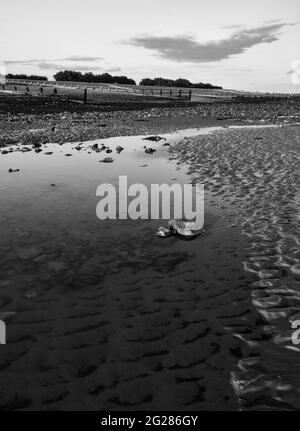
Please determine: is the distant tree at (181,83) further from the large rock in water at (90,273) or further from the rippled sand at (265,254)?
the large rock in water at (90,273)

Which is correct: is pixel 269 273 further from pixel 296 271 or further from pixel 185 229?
pixel 185 229

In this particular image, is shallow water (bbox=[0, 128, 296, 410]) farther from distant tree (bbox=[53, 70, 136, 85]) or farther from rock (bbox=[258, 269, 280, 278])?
distant tree (bbox=[53, 70, 136, 85])

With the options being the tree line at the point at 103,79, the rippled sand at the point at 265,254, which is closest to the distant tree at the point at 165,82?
the tree line at the point at 103,79

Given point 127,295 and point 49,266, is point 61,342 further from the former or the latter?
point 49,266

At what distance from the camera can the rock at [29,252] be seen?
7.59 m

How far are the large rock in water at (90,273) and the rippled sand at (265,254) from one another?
2.62 meters

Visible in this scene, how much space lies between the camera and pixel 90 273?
694 cm

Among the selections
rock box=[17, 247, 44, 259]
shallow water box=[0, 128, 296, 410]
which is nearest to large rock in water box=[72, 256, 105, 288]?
shallow water box=[0, 128, 296, 410]

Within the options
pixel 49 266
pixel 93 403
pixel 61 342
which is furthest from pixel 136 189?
pixel 93 403

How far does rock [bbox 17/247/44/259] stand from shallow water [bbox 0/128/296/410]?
20mm
